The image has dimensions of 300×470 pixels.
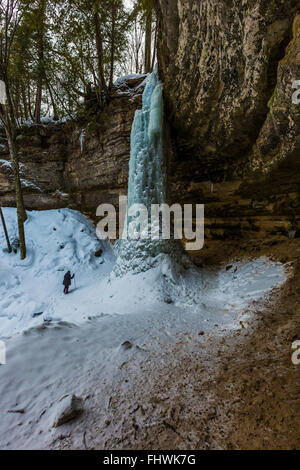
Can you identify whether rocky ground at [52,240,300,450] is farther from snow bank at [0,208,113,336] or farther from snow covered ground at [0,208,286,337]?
snow bank at [0,208,113,336]

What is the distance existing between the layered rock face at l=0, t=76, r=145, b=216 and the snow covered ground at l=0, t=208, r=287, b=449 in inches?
147

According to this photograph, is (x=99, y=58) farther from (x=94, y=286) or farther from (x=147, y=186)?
(x=94, y=286)

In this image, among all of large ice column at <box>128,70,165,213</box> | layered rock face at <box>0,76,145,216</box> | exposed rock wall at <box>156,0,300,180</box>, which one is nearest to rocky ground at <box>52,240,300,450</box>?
exposed rock wall at <box>156,0,300,180</box>

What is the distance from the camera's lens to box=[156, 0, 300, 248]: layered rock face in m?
3.50

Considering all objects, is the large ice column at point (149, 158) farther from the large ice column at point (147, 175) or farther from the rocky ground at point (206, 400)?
the rocky ground at point (206, 400)

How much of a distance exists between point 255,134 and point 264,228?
2.84 meters

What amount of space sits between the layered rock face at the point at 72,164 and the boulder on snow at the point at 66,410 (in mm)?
9462

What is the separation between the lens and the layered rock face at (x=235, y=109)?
138 inches

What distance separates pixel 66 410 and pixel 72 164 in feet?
40.3

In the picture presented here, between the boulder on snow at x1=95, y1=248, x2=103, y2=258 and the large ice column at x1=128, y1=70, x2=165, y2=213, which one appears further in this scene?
the boulder on snow at x1=95, y1=248, x2=103, y2=258

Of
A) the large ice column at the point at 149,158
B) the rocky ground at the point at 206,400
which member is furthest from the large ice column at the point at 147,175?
the rocky ground at the point at 206,400

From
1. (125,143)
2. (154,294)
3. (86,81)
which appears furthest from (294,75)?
(86,81)

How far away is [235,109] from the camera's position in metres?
4.86

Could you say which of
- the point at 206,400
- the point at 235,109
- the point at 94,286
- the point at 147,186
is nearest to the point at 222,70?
the point at 235,109
